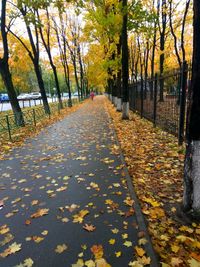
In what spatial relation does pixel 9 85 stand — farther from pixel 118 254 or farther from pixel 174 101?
pixel 118 254

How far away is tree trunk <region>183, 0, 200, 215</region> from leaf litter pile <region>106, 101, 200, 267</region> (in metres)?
0.35

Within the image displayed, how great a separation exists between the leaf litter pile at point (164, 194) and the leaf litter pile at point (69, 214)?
0.86ft

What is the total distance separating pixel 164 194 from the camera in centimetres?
439

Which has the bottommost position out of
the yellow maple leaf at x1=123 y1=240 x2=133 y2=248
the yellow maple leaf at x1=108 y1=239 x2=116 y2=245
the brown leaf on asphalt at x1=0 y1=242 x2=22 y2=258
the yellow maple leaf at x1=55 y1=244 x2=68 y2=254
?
the brown leaf on asphalt at x1=0 y1=242 x2=22 y2=258

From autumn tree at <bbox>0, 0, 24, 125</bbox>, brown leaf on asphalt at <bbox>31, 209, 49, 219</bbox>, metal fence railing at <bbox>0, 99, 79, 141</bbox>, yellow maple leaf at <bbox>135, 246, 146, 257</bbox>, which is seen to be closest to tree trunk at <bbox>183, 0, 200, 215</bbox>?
yellow maple leaf at <bbox>135, 246, 146, 257</bbox>

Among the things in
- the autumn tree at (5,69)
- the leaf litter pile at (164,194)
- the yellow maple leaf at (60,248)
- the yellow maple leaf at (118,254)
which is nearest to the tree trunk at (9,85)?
the autumn tree at (5,69)

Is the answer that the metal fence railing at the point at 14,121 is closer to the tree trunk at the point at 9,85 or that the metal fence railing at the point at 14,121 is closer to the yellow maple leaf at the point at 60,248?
the tree trunk at the point at 9,85

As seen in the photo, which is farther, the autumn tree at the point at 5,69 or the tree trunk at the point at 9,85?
the tree trunk at the point at 9,85

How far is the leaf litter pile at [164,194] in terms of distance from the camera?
2.95m

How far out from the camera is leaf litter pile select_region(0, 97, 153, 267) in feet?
9.76

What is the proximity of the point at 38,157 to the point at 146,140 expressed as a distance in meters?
3.84

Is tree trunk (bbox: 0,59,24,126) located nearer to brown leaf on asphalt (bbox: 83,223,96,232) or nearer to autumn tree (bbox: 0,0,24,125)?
autumn tree (bbox: 0,0,24,125)

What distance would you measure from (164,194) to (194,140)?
1.49m

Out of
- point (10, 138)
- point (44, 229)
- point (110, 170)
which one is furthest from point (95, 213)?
point (10, 138)
